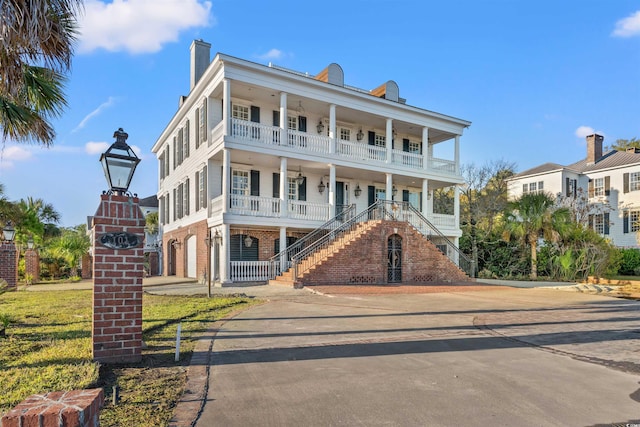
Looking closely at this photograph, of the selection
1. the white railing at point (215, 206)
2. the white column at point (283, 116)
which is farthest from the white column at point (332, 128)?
the white railing at point (215, 206)

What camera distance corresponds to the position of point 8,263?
16625 millimetres

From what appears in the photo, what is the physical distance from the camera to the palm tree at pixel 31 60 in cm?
550

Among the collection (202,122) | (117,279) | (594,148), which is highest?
(594,148)

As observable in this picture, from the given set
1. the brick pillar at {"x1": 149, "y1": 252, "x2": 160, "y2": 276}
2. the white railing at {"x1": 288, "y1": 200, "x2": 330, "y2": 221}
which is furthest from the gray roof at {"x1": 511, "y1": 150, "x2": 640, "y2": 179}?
the brick pillar at {"x1": 149, "y1": 252, "x2": 160, "y2": 276}

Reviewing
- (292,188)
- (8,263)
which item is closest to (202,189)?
(292,188)

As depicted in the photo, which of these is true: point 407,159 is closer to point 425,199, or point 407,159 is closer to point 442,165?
point 425,199

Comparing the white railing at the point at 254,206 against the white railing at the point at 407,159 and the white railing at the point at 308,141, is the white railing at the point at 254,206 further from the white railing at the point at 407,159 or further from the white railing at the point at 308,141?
the white railing at the point at 407,159

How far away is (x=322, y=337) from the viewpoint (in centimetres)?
710

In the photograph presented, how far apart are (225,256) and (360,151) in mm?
8911

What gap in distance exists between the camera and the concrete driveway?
382cm

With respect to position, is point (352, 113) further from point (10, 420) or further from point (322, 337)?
point (10, 420)

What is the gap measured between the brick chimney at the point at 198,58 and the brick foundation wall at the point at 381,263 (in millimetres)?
13033

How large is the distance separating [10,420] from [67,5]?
20.4 ft

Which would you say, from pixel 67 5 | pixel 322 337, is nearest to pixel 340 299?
pixel 322 337
